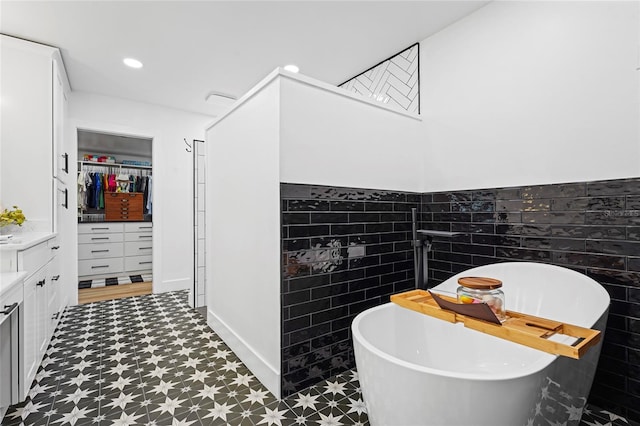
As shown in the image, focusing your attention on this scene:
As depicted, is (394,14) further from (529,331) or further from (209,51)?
(529,331)

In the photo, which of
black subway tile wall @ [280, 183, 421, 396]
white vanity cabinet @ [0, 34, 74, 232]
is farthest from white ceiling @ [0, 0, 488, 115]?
black subway tile wall @ [280, 183, 421, 396]

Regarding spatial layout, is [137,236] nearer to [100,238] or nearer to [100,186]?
[100,238]

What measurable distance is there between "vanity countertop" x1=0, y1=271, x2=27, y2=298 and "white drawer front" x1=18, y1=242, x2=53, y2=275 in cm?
7

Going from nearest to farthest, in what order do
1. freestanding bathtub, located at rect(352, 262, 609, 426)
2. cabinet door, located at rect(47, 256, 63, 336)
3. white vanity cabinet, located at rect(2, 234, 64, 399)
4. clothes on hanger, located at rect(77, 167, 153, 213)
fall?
freestanding bathtub, located at rect(352, 262, 609, 426) → white vanity cabinet, located at rect(2, 234, 64, 399) → cabinet door, located at rect(47, 256, 63, 336) → clothes on hanger, located at rect(77, 167, 153, 213)

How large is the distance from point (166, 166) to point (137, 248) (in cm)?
222

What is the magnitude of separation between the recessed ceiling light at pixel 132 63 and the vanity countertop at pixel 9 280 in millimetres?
2209

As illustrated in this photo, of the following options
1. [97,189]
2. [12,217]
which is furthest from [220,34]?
[97,189]

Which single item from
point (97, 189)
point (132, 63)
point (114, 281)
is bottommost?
point (114, 281)

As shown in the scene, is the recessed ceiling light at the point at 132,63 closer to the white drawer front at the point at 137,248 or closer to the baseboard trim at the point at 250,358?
the baseboard trim at the point at 250,358

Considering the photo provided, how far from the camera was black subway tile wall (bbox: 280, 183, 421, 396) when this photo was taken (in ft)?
6.10

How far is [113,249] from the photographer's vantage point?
540cm

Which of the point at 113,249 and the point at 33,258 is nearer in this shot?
the point at 33,258

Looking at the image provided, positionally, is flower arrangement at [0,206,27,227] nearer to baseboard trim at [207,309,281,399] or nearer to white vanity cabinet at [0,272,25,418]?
white vanity cabinet at [0,272,25,418]

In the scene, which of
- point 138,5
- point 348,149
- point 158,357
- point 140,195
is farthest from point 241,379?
point 140,195
